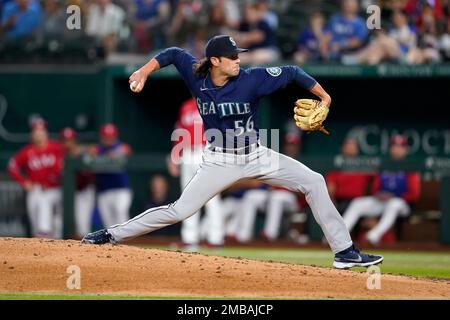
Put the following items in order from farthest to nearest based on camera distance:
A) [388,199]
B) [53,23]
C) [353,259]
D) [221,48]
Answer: [53,23], [388,199], [353,259], [221,48]

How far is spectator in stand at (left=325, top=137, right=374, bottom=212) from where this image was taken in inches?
564

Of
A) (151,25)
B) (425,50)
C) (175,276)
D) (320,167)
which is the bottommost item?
(175,276)

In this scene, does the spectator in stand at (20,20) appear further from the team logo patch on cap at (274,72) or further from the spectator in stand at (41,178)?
the team logo patch on cap at (274,72)

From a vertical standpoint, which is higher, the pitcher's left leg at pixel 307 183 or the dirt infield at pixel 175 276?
the pitcher's left leg at pixel 307 183

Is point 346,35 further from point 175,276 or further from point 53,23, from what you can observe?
point 175,276

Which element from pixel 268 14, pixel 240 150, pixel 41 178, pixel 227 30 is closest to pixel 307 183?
pixel 240 150

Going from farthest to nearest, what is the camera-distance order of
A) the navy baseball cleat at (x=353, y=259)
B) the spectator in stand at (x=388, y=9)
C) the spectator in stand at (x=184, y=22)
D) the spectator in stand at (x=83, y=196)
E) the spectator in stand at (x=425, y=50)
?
the spectator in stand at (x=184, y=22) < the spectator in stand at (x=388, y=9) < the spectator in stand at (x=425, y=50) < the spectator in stand at (x=83, y=196) < the navy baseball cleat at (x=353, y=259)

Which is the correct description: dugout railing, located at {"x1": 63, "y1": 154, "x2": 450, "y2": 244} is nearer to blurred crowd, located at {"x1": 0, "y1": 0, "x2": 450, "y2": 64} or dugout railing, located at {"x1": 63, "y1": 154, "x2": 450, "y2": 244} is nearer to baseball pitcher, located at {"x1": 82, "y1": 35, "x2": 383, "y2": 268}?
blurred crowd, located at {"x1": 0, "y1": 0, "x2": 450, "y2": 64}

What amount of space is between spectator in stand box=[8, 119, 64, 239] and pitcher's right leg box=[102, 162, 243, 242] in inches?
280

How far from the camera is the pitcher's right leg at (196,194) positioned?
7.56 m

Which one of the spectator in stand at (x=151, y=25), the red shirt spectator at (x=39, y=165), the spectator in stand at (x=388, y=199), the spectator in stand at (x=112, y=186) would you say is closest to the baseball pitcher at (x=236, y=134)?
the spectator in stand at (x=388, y=199)

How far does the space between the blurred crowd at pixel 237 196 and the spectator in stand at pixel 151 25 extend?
1.56 m

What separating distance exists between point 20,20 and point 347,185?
5824 mm

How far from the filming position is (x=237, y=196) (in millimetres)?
14711
